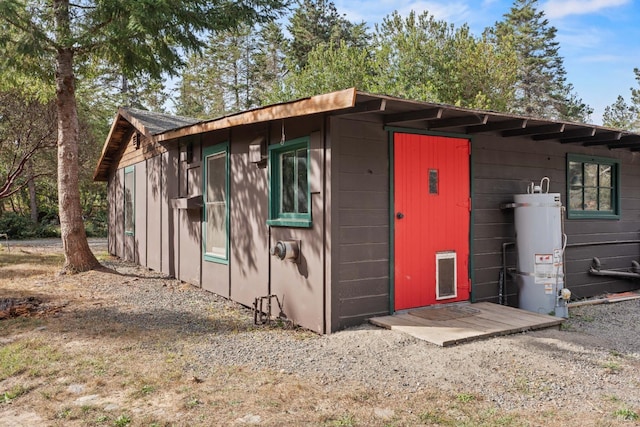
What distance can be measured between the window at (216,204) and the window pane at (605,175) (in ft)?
16.7

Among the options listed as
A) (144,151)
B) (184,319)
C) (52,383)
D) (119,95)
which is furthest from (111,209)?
(119,95)

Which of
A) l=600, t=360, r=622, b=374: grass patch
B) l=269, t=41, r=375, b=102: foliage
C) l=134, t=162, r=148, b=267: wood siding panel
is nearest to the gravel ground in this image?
l=600, t=360, r=622, b=374: grass patch

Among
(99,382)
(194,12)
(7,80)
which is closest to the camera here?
(99,382)

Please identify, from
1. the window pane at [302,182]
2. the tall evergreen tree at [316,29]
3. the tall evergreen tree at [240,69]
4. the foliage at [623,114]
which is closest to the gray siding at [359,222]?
the window pane at [302,182]

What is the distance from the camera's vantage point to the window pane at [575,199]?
20.5 feet

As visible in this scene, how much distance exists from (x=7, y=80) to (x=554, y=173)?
373 inches

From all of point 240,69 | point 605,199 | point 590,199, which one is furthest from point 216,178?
point 240,69

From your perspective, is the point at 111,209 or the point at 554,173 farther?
the point at 111,209

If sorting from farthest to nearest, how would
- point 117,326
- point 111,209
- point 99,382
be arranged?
point 111,209, point 117,326, point 99,382

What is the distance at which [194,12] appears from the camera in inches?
299

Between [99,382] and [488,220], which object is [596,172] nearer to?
[488,220]

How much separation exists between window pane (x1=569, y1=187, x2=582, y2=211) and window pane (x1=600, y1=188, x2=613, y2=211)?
1.71ft

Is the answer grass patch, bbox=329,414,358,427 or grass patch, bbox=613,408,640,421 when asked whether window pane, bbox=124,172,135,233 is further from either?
grass patch, bbox=613,408,640,421

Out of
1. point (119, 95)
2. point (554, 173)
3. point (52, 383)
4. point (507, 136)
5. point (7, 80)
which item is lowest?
point (52, 383)
